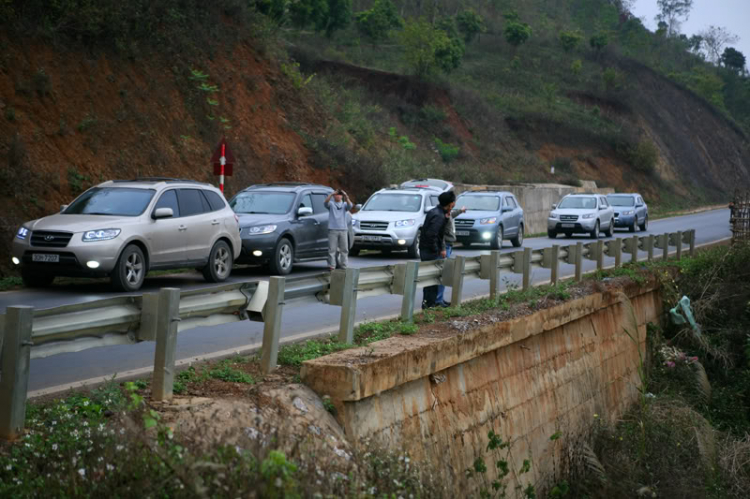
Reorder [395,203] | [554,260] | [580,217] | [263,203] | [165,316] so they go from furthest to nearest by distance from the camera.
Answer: [580,217] < [395,203] < [263,203] < [554,260] < [165,316]

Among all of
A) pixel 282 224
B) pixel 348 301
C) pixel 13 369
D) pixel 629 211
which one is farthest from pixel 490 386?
pixel 629 211

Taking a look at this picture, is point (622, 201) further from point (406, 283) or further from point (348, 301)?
point (348, 301)

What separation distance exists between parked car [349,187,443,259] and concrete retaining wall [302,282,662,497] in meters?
9.30

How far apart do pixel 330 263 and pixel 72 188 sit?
691 cm

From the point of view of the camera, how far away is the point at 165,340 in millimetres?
5969

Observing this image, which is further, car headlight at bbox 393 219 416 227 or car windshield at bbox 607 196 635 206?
car windshield at bbox 607 196 635 206

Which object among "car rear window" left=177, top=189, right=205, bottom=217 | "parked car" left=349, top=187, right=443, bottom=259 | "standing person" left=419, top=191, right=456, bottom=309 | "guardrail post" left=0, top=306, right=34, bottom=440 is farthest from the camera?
"parked car" left=349, top=187, right=443, bottom=259

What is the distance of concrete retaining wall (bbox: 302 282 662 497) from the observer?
7031mm

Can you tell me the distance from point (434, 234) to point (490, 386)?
127 inches

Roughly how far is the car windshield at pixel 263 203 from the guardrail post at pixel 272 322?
12.0 meters

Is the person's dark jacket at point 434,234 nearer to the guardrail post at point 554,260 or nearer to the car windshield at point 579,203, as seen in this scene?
the guardrail post at point 554,260

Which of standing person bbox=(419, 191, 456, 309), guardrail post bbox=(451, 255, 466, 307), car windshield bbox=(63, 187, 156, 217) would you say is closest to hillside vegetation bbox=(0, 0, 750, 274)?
car windshield bbox=(63, 187, 156, 217)

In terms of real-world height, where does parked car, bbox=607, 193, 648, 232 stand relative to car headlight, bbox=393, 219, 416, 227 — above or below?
above

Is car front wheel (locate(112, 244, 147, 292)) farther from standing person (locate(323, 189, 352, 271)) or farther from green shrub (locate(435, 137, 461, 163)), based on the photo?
green shrub (locate(435, 137, 461, 163))
